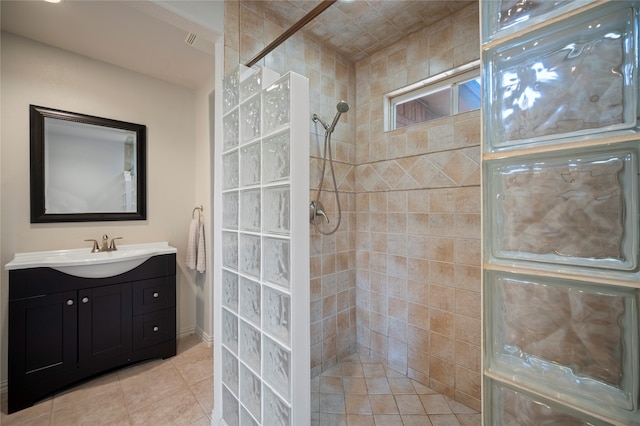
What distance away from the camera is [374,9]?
1.69 meters

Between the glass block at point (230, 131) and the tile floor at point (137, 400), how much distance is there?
170cm

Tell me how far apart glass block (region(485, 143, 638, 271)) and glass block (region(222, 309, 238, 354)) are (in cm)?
128

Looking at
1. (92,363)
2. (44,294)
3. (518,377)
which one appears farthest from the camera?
(92,363)

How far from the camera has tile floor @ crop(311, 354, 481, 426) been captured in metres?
1.59

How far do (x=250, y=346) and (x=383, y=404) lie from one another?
3.50ft

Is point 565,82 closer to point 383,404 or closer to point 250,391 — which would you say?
point 250,391

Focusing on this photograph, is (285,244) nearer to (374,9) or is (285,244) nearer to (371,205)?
(371,205)

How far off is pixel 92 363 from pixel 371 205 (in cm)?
245

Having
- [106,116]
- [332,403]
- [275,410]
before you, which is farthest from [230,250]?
[106,116]

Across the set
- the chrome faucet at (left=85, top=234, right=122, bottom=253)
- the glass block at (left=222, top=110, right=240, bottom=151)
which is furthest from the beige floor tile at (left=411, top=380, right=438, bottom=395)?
the chrome faucet at (left=85, top=234, right=122, bottom=253)

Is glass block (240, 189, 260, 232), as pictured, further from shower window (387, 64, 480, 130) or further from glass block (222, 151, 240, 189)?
shower window (387, 64, 480, 130)

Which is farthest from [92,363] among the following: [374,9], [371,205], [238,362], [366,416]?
[374,9]

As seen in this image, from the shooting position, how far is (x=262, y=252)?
3.91ft

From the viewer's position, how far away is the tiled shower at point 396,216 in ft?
5.48
